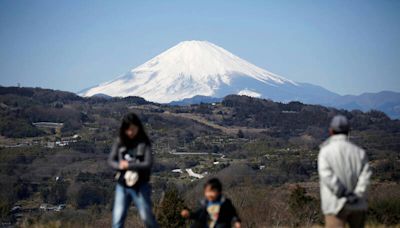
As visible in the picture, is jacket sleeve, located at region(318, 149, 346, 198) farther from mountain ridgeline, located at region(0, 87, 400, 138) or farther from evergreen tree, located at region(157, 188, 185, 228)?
mountain ridgeline, located at region(0, 87, 400, 138)

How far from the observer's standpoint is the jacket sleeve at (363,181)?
6988 millimetres

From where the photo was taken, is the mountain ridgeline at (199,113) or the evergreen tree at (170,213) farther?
the mountain ridgeline at (199,113)

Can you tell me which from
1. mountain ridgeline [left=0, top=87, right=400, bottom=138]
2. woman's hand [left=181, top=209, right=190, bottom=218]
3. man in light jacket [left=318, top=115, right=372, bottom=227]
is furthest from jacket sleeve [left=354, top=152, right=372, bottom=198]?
mountain ridgeline [left=0, top=87, right=400, bottom=138]

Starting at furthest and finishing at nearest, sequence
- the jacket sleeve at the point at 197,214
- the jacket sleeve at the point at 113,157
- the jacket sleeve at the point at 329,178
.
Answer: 1. the jacket sleeve at the point at 113,157
2. the jacket sleeve at the point at 197,214
3. the jacket sleeve at the point at 329,178

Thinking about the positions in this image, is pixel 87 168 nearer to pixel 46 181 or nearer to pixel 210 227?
pixel 46 181

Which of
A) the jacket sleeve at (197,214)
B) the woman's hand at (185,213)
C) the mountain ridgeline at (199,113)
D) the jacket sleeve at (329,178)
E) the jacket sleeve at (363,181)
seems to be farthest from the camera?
the mountain ridgeline at (199,113)

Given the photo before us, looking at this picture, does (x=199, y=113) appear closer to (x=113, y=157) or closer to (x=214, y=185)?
(x=113, y=157)

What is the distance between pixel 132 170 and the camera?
767cm

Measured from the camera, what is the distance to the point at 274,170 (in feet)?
229

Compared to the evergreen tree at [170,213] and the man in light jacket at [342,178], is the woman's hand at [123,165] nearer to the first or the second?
the man in light jacket at [342,178]

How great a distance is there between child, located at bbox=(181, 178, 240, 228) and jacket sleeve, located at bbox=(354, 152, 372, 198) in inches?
53.7

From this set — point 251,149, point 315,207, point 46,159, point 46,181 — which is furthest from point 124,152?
point 251,149

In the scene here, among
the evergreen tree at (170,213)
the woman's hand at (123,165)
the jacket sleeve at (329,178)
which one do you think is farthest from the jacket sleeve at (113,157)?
the evergreen tree at (170,213)

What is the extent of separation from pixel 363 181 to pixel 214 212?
1.66 m
